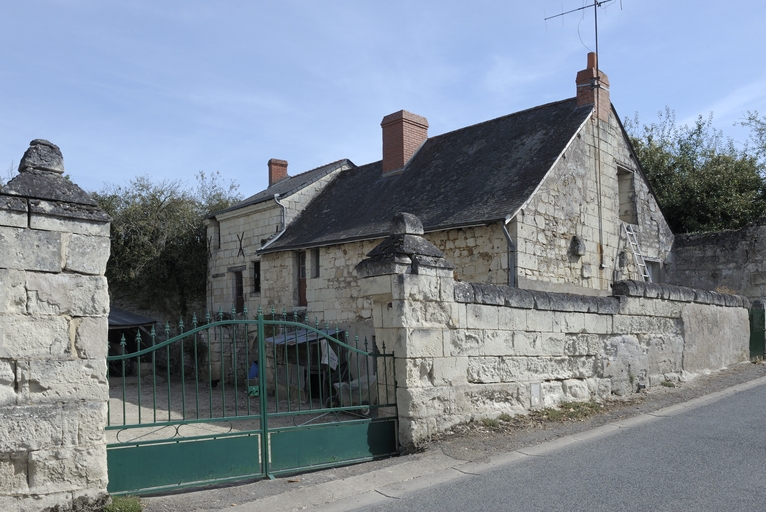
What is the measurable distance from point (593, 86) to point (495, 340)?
8.82 meters

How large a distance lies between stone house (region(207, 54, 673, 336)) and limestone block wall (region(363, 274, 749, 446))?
2.63m

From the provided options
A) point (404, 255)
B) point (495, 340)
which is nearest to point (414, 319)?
point (404, 255)

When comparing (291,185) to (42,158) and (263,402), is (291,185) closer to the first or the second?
(263,402)

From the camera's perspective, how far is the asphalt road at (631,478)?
16.2 feet

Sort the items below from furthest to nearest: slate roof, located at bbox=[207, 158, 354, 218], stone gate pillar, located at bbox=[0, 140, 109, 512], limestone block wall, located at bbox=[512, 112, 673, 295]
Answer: slate roof, located at bbox=[207, 158, 354, 218]
limestone block wall, located at bbox=[512, 112, 673, 295]
stone gate pillar, located at bbox=[0, 140, 109, 512]

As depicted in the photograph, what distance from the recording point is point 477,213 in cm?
1255

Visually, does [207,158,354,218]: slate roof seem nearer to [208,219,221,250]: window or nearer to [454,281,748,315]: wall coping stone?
[208,219,221,250]: window

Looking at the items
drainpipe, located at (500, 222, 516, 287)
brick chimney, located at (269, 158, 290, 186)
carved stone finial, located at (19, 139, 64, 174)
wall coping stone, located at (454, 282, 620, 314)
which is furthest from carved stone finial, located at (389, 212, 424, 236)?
brick chimney, located at (269, 158, 290, 186)

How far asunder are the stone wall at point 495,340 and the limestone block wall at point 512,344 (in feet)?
0.04

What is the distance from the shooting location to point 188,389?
16.1 metres

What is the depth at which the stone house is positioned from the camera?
12.7 metres

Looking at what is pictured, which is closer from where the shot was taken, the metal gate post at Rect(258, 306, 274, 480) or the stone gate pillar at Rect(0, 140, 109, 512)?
the stone gate pillar at Rect(0, 140, 109, 512)

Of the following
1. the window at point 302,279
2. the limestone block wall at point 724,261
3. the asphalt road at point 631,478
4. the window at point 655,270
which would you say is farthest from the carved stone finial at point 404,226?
the window at point 655,270

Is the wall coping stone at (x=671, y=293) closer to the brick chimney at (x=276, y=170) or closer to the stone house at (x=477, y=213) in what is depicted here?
the stone house at (x=477, y=213)
